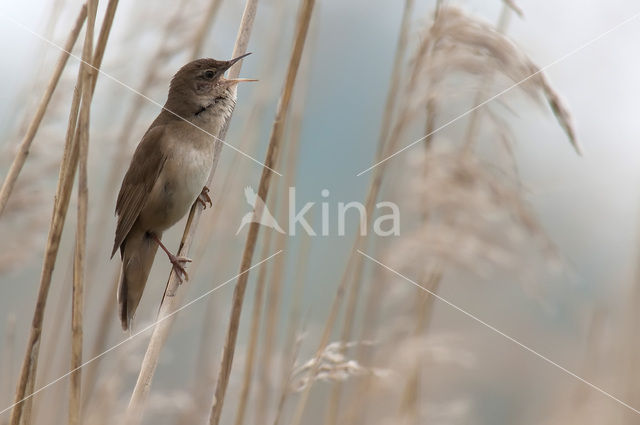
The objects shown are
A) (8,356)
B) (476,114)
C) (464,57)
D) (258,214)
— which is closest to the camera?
(258,214)

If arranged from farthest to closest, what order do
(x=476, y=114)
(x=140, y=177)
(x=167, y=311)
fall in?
(x=476, y=114), (x=140, y=177), (x=167, y=311)

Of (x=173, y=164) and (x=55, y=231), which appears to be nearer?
(x=55, y=231)

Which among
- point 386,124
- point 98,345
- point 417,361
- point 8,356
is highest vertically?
point 386,124

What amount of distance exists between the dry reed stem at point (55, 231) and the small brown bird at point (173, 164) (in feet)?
1.46

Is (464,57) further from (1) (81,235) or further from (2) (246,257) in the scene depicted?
(1) (81,235)

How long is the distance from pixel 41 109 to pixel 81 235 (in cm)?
36

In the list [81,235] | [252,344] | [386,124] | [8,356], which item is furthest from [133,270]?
[386,124]

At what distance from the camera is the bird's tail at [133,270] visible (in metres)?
2.02

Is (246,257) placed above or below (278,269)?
above

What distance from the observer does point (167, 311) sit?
5.60 ft

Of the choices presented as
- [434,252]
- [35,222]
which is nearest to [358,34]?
[434,252]

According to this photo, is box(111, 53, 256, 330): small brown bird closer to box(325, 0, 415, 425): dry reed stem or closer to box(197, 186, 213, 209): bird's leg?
box(197, 186, 213, 209): bird's leg

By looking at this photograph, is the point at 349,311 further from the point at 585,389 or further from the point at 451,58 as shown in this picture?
the point at 585,389

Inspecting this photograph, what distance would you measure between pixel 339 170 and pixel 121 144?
92cm
